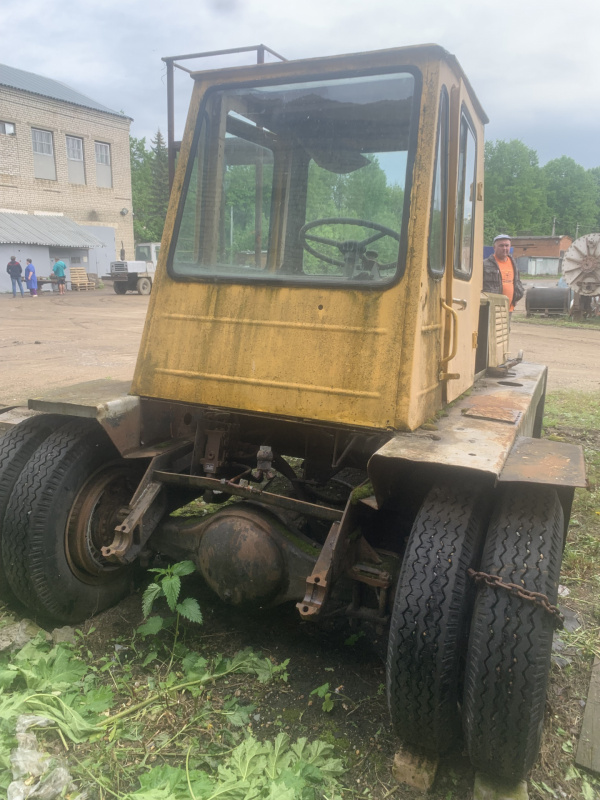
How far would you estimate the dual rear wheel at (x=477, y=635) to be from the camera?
2.24 metres

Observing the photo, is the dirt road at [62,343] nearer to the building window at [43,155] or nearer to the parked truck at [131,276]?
the parked truck at [131,276]

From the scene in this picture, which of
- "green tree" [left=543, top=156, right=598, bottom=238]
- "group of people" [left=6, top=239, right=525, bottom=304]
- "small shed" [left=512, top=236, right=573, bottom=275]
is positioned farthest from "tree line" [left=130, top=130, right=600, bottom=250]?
"group of people" [left=6, top=239, right=525, bottom=304]

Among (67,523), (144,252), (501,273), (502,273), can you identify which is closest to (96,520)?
(67,523)

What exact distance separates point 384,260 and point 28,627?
7.85ft

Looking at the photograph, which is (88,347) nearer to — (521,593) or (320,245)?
(320,245)

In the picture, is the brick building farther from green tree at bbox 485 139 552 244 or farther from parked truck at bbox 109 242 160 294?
green tree at bbox 485 139 552 244

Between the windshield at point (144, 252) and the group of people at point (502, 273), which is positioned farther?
the windshield at point (144, 252)

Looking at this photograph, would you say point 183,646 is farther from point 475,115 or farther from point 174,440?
point 475,115

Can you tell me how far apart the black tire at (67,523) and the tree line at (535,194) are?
73.3m

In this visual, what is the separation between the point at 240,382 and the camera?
3.09 m

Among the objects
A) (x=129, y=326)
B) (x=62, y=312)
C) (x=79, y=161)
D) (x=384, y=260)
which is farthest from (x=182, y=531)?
(x=79, y=161)

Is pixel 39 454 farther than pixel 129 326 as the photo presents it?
No

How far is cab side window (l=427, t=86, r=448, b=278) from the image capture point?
9.57 feet

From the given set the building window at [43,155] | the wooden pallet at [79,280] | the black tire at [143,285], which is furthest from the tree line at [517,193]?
the black tire at [143,285]
